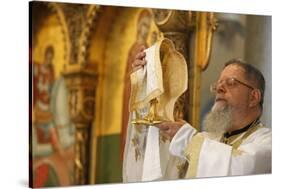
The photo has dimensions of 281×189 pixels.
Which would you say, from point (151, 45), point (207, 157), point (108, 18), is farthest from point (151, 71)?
point (207, 157)

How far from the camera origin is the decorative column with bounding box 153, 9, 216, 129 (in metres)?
2.88

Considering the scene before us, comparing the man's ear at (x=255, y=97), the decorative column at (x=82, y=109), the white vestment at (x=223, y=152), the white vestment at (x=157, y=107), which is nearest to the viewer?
the decorative column at (x=82, y=109)

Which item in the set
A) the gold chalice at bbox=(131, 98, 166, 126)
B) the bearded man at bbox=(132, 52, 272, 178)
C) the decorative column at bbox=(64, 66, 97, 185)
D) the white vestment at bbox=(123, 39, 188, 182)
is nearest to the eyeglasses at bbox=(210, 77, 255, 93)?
the bearded man at bbox=(132, 52, 272, 178)

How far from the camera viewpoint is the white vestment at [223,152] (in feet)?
9.71

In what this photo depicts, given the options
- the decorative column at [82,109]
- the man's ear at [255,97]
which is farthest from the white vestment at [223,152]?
the decorative column at [82,109]

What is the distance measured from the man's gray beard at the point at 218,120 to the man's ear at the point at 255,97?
0.14 metres

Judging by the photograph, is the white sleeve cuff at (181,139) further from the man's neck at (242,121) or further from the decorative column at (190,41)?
the man's neck at (242,121)

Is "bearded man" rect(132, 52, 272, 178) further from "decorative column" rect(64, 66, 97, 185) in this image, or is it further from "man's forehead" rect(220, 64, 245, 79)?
"decorative column" rect(64, 66, 97, 185)

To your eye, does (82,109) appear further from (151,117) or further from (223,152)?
(223,152)

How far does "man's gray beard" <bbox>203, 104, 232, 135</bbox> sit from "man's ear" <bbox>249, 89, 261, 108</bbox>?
0.45 ft

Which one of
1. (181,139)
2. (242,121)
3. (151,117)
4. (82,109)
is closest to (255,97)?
(242,121)

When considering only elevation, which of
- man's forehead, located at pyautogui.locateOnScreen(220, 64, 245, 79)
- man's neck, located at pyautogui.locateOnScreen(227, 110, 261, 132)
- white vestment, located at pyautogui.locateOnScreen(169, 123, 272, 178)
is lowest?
white vestment, located at pyautogui.locateOnScreen(169, 123, 272, 178)

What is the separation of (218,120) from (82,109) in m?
0.71

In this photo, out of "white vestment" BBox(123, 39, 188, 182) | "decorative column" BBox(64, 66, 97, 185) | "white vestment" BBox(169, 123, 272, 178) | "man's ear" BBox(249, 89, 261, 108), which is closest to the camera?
"decorative column" BBox(64, 66, 97, 185)
